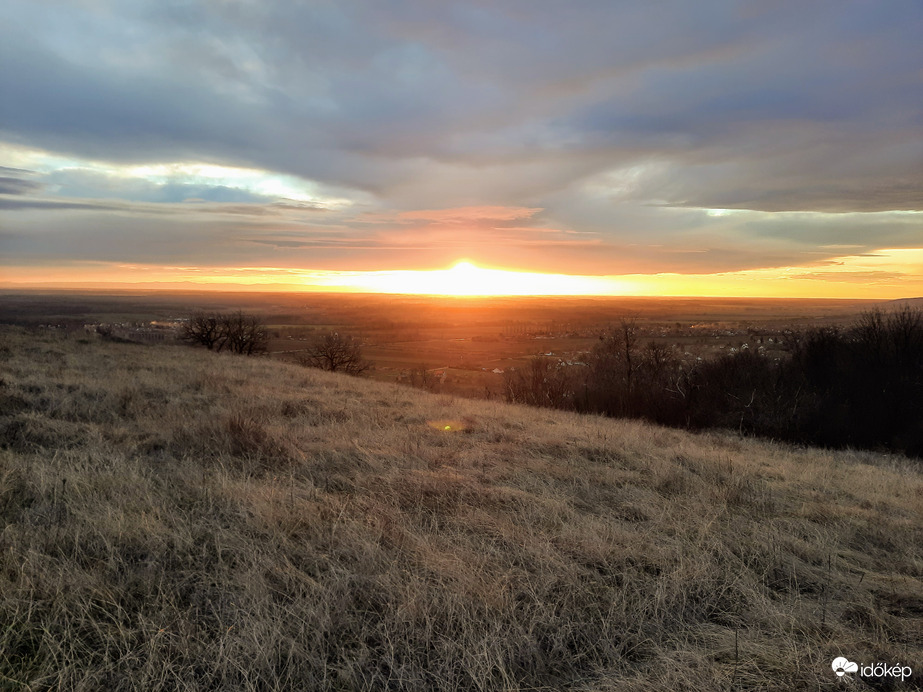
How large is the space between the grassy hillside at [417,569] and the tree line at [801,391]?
1854 centimetres

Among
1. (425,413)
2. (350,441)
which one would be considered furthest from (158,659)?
(425,413)

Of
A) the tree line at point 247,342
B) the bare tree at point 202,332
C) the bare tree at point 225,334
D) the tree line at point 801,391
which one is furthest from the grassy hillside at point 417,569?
the bare tree at point 225,334

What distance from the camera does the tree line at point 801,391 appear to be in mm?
23531

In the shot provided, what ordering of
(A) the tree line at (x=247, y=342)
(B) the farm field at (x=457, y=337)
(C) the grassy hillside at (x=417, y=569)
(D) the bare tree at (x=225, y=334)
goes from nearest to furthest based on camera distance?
(C) the grassy hillside at (x=417, y=569), (D) the bare tree at (x=225, y=334), (A) the tree line at (x=247, y=342), (B) the farm field at (x=457, y=337)

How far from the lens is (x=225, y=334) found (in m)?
33.6

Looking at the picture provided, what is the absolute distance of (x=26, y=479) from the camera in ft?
15.4

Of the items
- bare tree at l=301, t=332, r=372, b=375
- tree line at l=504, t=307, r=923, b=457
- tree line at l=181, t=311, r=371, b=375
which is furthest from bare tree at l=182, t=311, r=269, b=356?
tree line at l=504, t=307, r=923, b=457

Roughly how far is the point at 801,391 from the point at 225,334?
3398 centimetres

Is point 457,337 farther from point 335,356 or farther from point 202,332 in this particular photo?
point 202,332

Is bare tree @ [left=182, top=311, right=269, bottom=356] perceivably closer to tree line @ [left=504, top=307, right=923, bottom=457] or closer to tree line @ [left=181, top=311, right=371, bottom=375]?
tree line @ [left=181, top=311, right=371, bottom=375]

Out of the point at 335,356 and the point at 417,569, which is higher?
the point at 417,569

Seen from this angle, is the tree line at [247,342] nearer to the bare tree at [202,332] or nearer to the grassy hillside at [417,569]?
the bare tree at [202,332]

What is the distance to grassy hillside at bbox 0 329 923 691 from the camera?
105 inches

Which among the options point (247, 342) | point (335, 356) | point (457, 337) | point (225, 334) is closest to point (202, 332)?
point (225, 334)
